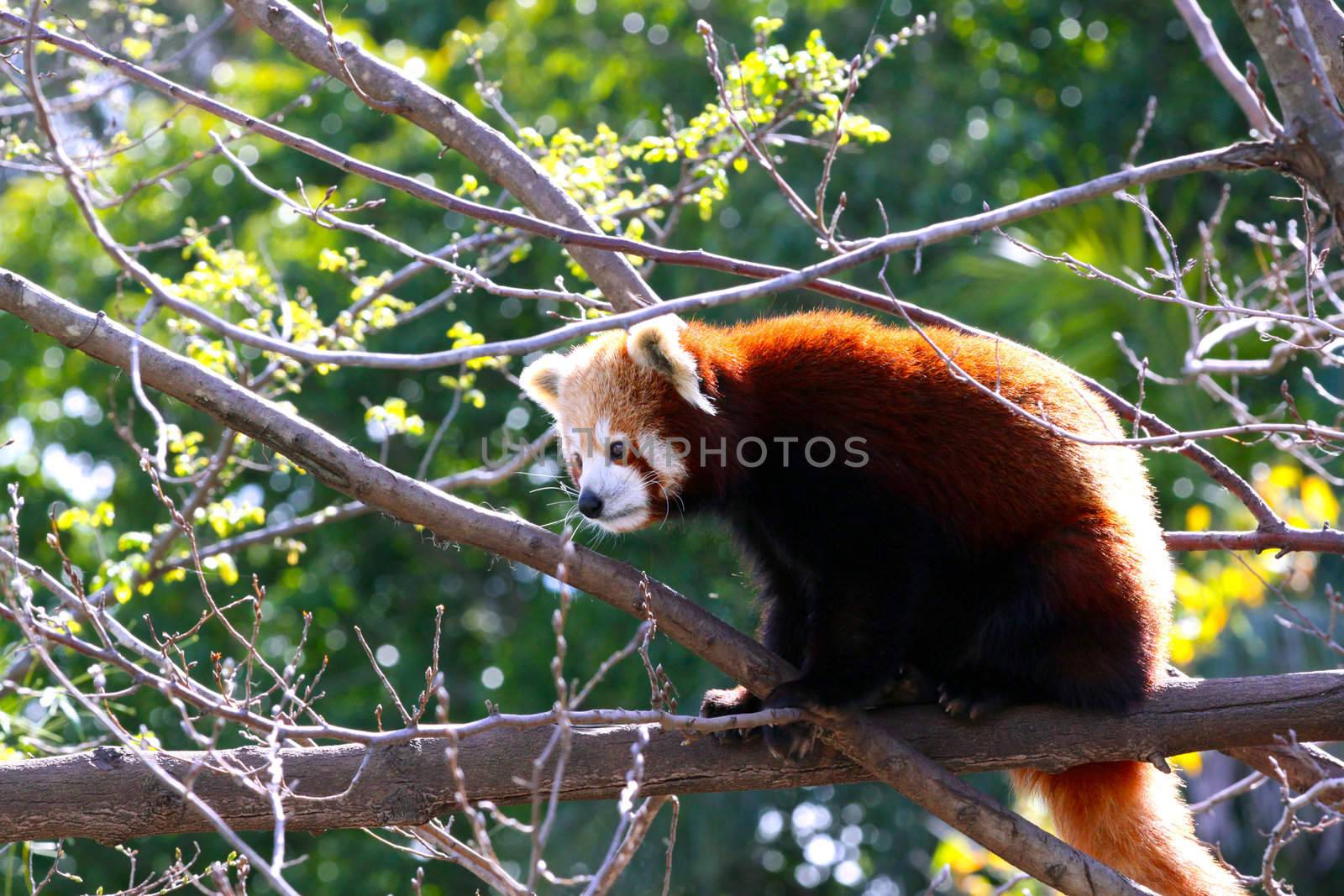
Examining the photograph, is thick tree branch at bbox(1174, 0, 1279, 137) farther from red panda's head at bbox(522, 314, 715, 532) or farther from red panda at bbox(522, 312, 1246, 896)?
red panda's head at bbox(522, 314, 715, 532)

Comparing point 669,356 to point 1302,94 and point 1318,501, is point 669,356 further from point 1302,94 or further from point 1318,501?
point 1318,501

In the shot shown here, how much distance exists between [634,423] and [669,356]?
0.29 m

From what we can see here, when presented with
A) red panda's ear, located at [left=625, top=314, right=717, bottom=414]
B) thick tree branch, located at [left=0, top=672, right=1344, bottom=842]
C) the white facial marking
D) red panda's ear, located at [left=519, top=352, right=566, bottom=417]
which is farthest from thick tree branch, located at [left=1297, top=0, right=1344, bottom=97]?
red panda's ear, located at [left=519, top=352, right=566, bottom=417]

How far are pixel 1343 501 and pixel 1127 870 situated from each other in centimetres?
437

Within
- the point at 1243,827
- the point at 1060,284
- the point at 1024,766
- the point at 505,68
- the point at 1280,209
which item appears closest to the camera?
the point at 1024,766

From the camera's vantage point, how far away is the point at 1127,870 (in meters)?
3.17

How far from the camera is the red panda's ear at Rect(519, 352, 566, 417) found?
3.84 metres

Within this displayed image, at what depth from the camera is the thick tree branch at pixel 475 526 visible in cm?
269

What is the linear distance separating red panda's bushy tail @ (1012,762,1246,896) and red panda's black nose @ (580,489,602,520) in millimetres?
1241

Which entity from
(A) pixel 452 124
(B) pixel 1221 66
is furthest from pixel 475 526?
(B) pixel 1221 66

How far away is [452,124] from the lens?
3.54 m

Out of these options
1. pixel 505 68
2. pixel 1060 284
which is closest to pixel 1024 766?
pixel 1060 284

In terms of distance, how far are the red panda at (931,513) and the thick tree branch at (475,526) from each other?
33cm

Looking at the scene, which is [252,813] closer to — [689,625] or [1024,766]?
[689,625]
